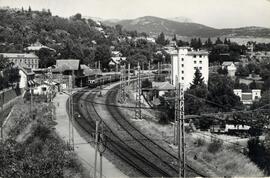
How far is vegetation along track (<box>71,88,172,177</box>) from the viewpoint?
12898 mm

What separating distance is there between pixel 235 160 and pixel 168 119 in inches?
291

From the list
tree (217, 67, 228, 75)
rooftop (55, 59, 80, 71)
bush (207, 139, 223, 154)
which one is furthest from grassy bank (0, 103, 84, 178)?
tree (217, 67, 228, 75)

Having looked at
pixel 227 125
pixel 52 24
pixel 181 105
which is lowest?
pixel 227 125

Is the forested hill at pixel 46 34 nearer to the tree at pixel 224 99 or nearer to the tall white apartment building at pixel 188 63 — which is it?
the tall white apartment building at pixel 188 63

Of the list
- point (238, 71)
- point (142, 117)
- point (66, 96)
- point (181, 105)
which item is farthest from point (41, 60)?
point (181, 105)

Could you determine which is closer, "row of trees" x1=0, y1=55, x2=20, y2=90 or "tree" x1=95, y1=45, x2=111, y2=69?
"row of trees" x1=0, y1=55, x2=20, y2=90

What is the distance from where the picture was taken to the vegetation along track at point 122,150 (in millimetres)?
12898

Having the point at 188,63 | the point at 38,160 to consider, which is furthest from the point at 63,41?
the point at 38,160

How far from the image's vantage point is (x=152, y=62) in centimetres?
7206

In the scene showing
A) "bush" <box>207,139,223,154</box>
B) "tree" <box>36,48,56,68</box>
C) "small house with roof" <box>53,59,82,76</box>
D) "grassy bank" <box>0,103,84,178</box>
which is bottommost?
"bush" <box>207,139,223,154</box>

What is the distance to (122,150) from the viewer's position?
1563 cm

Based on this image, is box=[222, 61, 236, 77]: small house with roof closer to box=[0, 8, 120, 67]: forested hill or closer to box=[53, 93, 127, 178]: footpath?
box=[0, 8, 120, 67]: forested hill

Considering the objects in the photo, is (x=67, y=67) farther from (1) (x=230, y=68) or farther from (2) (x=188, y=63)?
(1) (x=230, y=68)

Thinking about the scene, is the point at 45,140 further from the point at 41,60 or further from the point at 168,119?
the point at 41,60
